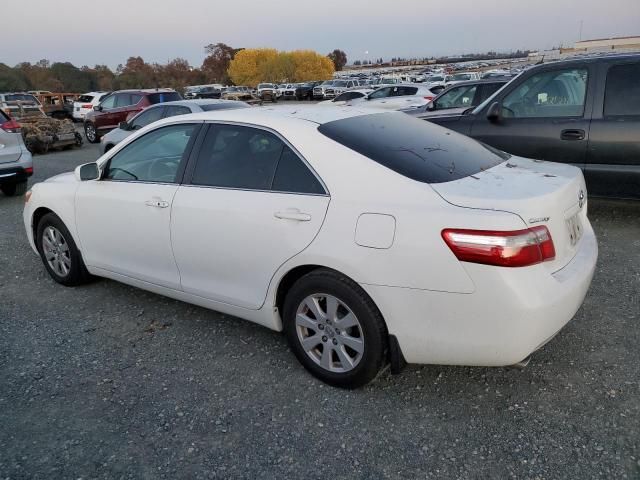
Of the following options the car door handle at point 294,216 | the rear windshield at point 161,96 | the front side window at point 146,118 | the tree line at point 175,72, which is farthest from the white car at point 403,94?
the tree line at point 175,72

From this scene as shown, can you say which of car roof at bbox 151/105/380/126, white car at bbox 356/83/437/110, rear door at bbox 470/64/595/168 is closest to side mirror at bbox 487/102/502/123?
rear door at bbox 470/64/595/168

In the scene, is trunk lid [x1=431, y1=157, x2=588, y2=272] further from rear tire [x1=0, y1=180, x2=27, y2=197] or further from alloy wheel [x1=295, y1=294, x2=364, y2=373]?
rear tire [x1=0, y1=180, x2=27, y2=197]

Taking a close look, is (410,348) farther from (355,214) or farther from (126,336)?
(126,336)

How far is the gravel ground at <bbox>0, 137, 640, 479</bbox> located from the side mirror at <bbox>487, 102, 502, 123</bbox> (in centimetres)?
279

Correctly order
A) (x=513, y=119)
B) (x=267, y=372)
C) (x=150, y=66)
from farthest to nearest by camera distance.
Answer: (x=150, y=66)
(x=513, y=119)
(x=267, y=372)

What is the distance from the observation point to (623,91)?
5.43 m

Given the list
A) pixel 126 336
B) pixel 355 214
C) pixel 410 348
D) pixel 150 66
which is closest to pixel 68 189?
pixel 126 336

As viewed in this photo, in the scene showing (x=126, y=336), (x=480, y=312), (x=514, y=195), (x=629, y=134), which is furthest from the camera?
(x=629, y=134)

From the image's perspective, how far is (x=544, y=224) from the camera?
2.58 m

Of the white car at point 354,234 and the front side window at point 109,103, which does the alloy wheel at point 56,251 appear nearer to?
the white car at point 354,234

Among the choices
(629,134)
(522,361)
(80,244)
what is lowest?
(522,361)

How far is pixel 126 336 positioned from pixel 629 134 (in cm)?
502

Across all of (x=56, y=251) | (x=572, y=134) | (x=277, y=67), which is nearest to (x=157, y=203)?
(x=56, y=251)

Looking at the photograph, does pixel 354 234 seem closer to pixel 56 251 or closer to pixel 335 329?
pixel 335 329
